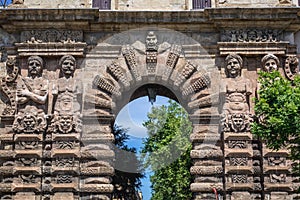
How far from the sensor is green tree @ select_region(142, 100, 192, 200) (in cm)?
2888

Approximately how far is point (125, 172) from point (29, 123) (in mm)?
13076

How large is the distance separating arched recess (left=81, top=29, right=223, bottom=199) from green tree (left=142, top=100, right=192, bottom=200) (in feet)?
42.4

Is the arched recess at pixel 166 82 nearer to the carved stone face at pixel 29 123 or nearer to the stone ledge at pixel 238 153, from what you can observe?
the stone ledge at pixel 238 153

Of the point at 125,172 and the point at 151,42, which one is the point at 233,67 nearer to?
the point at 151,42

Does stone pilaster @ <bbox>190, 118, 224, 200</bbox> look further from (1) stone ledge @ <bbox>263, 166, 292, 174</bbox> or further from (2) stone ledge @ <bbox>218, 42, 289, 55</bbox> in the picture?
(2) stone ledge @ <bbox>218, 42, 289, 55</bbox>

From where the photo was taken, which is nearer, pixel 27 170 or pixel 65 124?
pixel 27 170

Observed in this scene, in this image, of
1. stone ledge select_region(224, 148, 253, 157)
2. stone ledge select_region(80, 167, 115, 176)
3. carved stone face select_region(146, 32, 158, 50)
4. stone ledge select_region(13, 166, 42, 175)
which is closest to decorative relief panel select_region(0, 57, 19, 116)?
stone ledge select_region(13, 166, 42, 175)

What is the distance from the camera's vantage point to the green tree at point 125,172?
27.2 m

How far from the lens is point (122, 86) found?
15.8 metres

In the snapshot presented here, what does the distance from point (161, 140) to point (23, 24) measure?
16327mm

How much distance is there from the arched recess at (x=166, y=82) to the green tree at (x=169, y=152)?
42.4 feet

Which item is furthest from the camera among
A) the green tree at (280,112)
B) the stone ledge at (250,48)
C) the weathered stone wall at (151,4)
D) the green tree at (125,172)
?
the green tree at (125,172)

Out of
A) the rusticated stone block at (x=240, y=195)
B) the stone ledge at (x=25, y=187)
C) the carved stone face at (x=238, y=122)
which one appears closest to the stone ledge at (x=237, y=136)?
the carved stone face at (x=238, y=122)

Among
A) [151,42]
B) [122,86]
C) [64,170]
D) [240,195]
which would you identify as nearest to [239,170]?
[240,195]
